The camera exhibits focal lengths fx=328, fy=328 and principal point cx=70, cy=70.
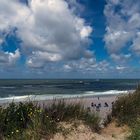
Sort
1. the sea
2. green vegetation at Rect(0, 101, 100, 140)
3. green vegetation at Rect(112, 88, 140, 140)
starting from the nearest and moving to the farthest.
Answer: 1. green vegetation at Rect(0, 101, 100, 140)
2. green vegetation at Rect(112, 88, 140, 140)
3. the sea

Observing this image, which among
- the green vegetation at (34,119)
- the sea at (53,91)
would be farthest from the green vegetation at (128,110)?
the sea at (53,91)

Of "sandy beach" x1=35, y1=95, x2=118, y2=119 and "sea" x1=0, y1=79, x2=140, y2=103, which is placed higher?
"sea" x1=0, y1=79, x2=140, y2=103

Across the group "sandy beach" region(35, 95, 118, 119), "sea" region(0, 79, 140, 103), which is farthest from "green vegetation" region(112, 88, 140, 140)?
"sea" region(0, 79, 140, 103)

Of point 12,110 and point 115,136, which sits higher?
point 12,110

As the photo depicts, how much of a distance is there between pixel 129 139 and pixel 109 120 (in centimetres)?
242

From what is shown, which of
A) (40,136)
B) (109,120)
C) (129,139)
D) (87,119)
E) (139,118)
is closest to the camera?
(40,136)

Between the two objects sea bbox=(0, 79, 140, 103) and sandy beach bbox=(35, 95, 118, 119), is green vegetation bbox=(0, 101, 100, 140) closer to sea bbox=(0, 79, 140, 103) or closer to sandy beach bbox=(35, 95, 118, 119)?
sandy beach bbox=(35, 95, 118, 119)

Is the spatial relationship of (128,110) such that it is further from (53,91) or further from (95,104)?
(53,91)

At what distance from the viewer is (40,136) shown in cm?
947

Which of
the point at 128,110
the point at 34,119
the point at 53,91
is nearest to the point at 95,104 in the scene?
the point at 128,110

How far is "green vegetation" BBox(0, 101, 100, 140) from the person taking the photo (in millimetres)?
9398

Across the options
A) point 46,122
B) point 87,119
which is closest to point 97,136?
point 87,119

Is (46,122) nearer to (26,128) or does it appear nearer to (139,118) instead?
(26,128)

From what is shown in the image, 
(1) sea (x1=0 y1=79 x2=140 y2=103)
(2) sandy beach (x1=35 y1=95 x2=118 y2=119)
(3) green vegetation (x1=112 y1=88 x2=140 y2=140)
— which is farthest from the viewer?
(1) sea (x1=0 y1=79 x2=140 y2=103)
